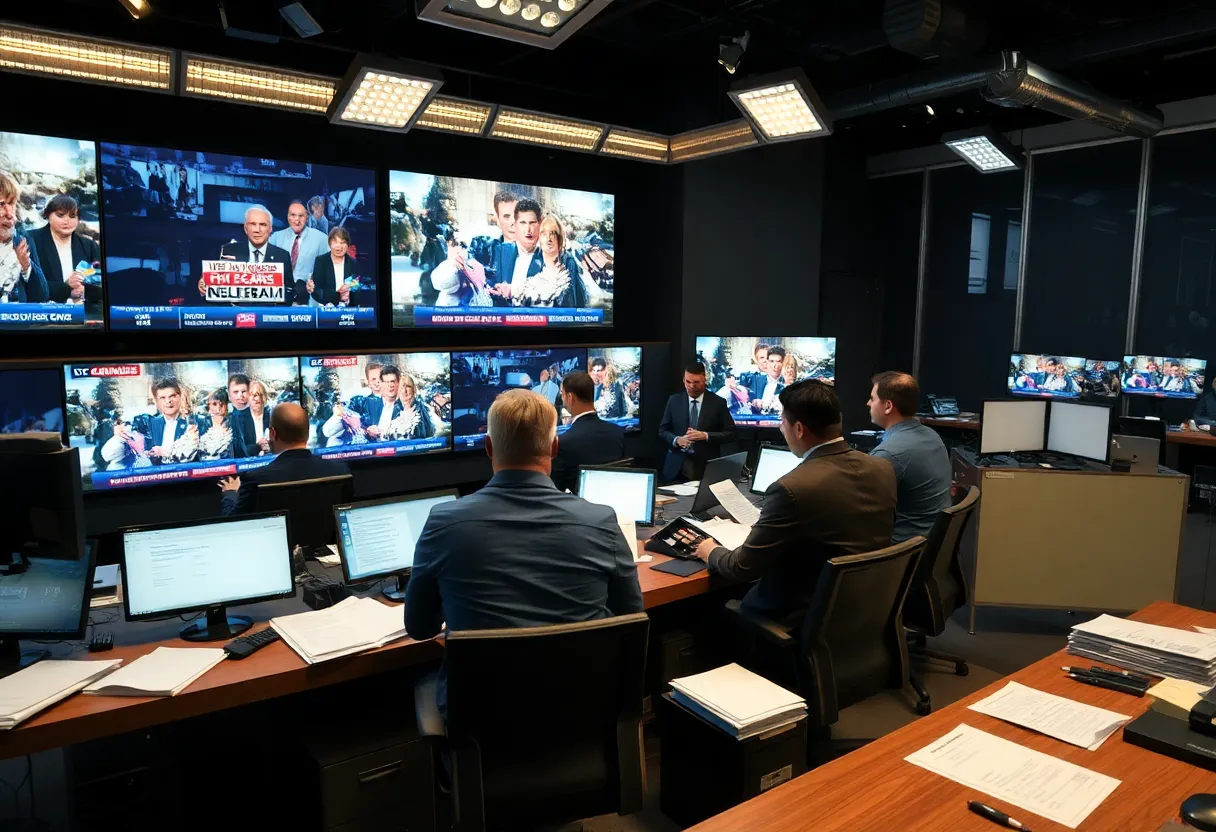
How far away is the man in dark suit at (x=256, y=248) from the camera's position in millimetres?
5129

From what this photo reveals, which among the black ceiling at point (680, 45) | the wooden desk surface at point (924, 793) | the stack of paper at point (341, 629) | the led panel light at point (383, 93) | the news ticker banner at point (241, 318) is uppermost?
the black ceiling at point (680, 45)

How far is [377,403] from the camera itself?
565 cm

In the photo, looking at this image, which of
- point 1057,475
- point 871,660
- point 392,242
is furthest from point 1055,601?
point 392,242

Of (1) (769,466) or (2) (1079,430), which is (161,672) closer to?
(1) (769,466)

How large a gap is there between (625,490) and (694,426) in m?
2.67

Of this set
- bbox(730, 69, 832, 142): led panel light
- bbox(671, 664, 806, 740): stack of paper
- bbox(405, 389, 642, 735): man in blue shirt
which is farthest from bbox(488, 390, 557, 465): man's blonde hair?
bbox(730, 69, 832, 142): led panel light

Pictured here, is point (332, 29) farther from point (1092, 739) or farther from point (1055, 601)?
point (1055, 601)

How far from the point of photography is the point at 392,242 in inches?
228

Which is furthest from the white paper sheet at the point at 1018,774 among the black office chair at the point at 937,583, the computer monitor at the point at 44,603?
the computer monitor at the point at 44,603

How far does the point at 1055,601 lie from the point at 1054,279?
489cm

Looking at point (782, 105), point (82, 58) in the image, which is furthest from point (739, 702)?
point (82, 58)

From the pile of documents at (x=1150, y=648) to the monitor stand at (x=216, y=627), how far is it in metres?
2.47

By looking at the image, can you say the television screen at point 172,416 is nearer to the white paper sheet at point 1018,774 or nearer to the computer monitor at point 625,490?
the computer monitor at point 625,490

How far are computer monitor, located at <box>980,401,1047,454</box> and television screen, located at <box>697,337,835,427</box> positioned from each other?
1969 millimetres
